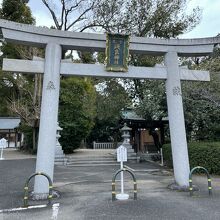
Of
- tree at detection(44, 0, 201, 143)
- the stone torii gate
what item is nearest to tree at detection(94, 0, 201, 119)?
tree at detection(44, 0, 201, 143)

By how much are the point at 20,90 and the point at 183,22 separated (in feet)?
53.3

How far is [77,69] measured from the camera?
907 cm

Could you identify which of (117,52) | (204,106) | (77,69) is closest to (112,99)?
(204,106)

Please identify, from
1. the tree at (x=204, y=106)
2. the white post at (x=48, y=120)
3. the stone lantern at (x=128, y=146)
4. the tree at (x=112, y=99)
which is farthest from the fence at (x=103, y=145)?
the white post at (x=48, y=120)

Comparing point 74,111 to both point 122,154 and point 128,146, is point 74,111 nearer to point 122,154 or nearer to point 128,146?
point 128,146

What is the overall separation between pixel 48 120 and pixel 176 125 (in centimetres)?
442

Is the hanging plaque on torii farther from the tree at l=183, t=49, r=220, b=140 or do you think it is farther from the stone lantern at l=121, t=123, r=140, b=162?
the stone lantern at l=121, t=123, r=140, b=162

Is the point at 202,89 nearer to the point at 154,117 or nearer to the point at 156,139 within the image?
the point at 154,117

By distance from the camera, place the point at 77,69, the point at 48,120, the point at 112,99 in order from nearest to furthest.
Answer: the point at 48,120
the point at 77,69
the point at 112,99

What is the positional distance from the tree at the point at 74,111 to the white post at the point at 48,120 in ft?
41.1

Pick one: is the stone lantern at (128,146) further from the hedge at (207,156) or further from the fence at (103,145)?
the fence at (103,145)

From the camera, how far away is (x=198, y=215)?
6176mm

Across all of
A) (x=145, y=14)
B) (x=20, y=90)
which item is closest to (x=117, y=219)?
(x=145, y=14)

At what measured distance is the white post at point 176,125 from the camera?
9242 millimetres
